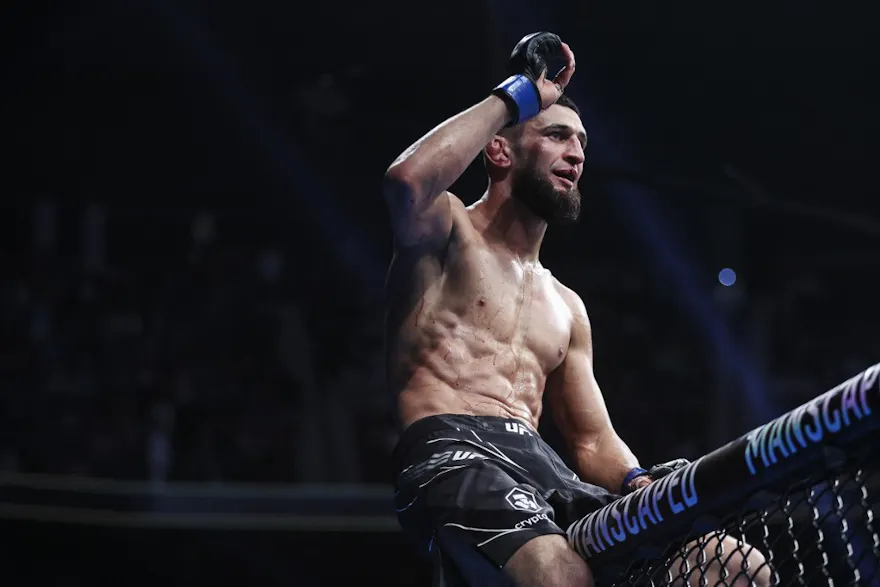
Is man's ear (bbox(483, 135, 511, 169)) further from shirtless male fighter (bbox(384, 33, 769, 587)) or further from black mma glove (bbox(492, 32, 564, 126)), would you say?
black mma glove (bbox(492, 32, 564, 126))

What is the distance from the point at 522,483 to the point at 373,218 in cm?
544

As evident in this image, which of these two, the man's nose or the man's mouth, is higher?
Result: the man's nose

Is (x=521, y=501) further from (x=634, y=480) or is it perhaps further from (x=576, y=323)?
(x=576, y=323)

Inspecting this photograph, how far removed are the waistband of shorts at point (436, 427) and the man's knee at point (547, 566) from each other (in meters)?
0.34

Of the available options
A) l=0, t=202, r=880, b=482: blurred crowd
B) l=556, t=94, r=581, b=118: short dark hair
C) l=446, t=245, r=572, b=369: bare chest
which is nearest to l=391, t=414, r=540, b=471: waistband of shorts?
l=446, t=245, r=572, b=369: bare chest

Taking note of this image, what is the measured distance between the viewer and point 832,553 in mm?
4039

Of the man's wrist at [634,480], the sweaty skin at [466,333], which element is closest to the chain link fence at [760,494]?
the man's wrist at [634,480]

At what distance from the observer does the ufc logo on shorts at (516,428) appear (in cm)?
215

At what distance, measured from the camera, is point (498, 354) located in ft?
7.29

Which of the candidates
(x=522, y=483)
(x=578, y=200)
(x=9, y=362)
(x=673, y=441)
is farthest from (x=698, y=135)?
(x=522, y=483)

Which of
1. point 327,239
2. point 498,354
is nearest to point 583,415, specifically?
point 498,354

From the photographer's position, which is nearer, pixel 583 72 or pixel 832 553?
pixel 832 553

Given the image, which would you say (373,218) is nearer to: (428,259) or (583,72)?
(583,72)

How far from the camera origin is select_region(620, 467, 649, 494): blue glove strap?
2250 mm
